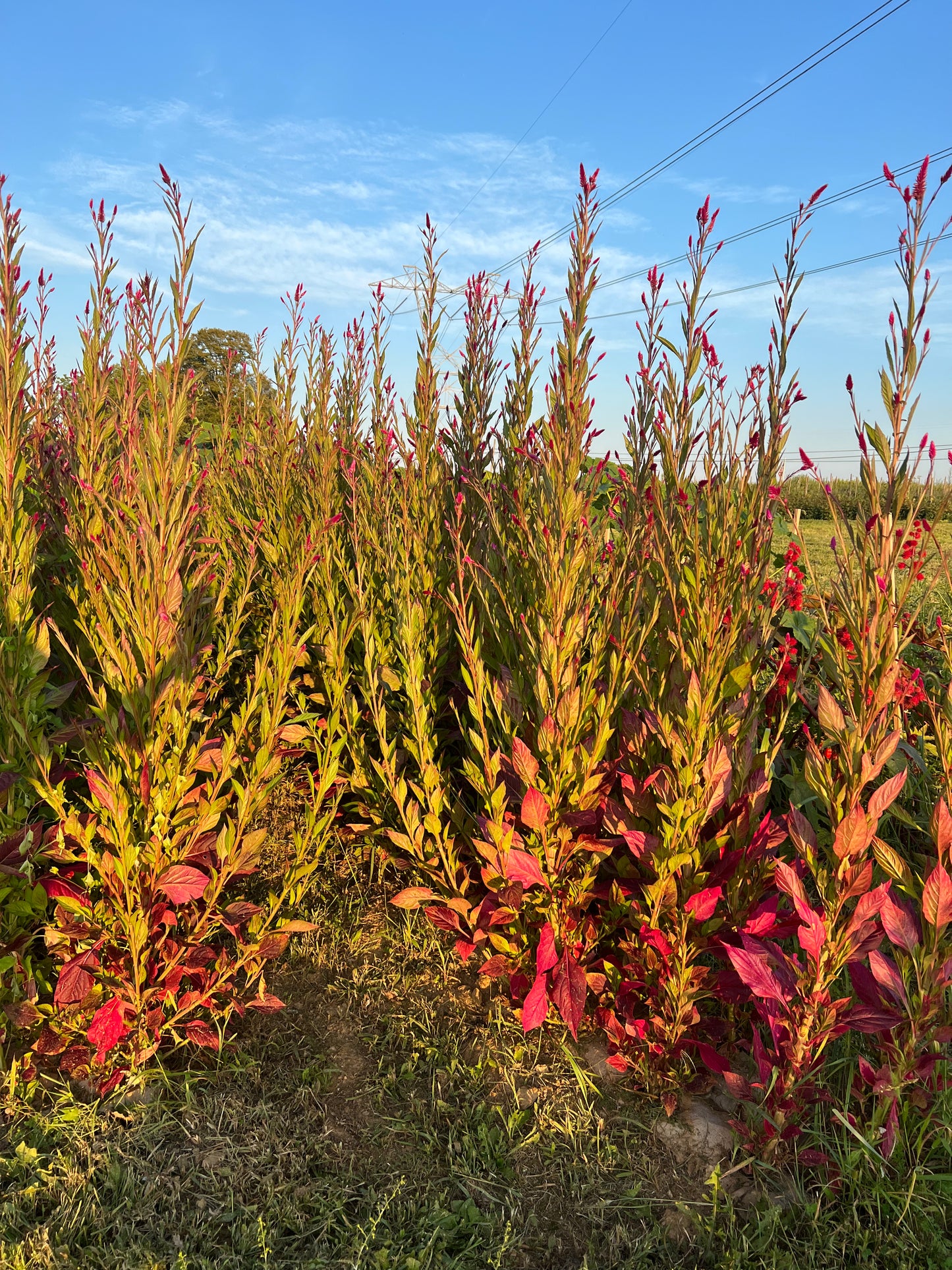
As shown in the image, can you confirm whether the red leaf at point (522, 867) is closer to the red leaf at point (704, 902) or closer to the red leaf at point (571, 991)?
the red leaf at point (571, 991)

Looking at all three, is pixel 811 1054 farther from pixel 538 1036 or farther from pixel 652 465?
pixel 652 465

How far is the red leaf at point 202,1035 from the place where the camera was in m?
2.22

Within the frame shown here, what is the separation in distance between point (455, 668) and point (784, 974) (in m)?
1.56

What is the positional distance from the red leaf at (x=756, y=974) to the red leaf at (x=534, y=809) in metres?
0.56

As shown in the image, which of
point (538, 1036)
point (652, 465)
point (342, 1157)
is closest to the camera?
point (342, 1157)

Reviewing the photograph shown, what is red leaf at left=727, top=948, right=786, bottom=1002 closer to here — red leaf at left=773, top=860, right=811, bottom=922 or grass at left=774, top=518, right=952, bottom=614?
red leaf at left=773, top=860, right=811, bottom=922

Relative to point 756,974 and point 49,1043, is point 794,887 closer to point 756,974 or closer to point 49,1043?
point 756,974

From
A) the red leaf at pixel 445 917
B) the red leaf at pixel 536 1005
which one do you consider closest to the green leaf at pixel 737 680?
the red leaf at pixel 536 1005

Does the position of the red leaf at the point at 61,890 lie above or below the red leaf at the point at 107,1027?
above

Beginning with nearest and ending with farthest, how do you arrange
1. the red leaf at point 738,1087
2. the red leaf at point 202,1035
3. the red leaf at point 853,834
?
the red leaf at point 853,834, the red leaf at point 738,1087, the red leaf at point 202,1035

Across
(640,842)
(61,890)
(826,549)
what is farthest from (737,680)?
(826,549)

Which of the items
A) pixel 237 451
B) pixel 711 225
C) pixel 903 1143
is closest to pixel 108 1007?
pixel 903 1143

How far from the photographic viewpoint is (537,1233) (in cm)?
188

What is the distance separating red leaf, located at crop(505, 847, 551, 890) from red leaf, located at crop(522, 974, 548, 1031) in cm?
29
